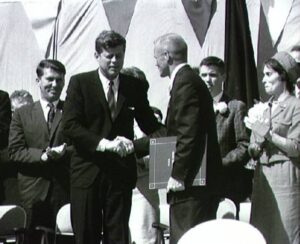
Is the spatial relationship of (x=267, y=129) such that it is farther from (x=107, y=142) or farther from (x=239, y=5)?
(x=239, y=5)

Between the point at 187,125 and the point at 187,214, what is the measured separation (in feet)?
2.15

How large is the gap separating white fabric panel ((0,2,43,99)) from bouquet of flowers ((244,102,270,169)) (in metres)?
5.48

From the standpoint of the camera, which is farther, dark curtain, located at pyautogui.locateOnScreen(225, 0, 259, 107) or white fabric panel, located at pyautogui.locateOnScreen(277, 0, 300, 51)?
white fabric panel, located at pyautogui.locateOnScreen(277, 0, 300, 51)

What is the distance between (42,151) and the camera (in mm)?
9273

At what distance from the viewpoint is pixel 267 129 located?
26.0 ft

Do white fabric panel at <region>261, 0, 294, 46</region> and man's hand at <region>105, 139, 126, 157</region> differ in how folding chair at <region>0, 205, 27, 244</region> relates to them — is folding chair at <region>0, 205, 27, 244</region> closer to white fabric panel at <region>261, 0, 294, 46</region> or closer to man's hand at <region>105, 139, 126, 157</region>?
man's hand at <region>105, 139, 126, 157</region>

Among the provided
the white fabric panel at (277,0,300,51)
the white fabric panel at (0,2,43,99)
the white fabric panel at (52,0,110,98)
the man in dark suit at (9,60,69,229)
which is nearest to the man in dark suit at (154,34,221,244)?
the man in dark suit at (9,60,69,229)

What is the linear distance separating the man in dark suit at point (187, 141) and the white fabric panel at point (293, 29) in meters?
3.58

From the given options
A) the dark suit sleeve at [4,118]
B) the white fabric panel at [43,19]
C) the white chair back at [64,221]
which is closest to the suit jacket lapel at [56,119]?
the dark suit sleeve at [4,118]

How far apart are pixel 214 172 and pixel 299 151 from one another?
0.65 metres

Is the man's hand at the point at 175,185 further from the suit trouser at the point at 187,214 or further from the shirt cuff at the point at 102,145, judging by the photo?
the shirt cuff at the point at 102,145

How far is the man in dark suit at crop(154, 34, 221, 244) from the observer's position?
7.71m


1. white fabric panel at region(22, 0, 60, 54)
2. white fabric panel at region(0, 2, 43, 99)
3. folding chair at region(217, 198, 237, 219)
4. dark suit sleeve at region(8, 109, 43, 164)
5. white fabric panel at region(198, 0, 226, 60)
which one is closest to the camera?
folding chair at region(217, 198, 237, 219)

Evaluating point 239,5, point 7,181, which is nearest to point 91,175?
point 7,181
